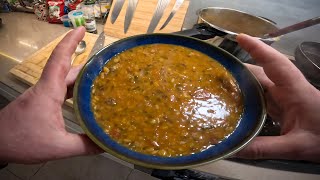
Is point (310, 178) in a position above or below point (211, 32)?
below

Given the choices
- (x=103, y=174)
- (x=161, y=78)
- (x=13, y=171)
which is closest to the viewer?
(x=161, y=78)

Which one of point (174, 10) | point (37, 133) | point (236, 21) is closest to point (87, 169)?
point (37, 133)

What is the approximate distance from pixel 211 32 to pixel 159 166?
0.72 metres

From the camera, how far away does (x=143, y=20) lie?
133 cm

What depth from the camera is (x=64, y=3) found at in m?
1.47

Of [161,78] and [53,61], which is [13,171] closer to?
[53,61]

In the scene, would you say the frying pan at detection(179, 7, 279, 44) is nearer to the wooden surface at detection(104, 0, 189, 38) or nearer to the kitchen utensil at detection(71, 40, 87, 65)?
the wooden surface at detection(104, 0, 189, 38)

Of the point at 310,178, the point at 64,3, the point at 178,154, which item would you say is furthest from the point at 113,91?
the point at 64,3

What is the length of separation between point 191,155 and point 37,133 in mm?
385

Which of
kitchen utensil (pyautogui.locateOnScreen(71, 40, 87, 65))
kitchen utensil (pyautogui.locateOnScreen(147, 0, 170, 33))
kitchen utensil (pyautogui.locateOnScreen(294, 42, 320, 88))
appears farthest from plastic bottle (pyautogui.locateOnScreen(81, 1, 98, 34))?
kitchen utensil (pyautogui.locateOnScreen(294, 42, 320, 88))

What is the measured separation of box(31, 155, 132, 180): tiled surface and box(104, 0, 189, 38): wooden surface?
682mm

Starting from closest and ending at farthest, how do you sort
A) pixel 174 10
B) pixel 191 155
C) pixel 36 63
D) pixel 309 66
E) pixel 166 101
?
1. pixel 191 155
2. pixel 166 101
3. pixel 309 66
4. pixel 36 63
5. pixel 174 10

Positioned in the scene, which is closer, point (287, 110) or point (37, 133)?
point (37, 133)

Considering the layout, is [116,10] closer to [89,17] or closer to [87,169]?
[89,17]
